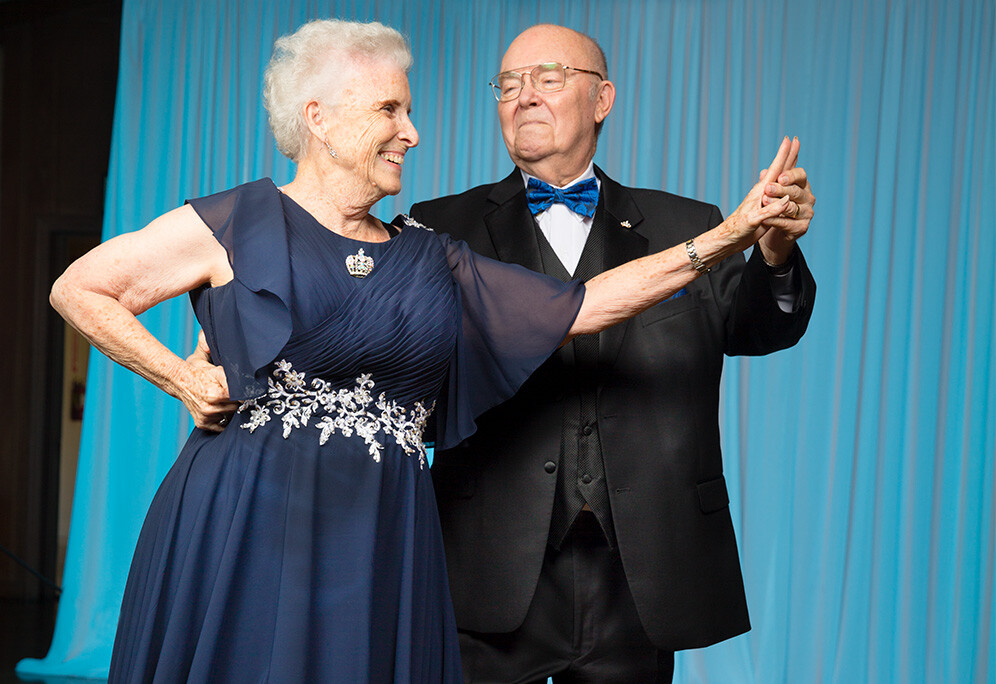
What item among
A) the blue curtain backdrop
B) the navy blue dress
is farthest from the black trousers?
the blue curtain backdrop

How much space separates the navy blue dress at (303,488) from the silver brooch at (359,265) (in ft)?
0.04

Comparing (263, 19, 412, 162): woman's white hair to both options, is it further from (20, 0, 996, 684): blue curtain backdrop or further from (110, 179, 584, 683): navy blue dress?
(20, 0, 996, 684): blue curtain backdrop

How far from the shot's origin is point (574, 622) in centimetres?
201

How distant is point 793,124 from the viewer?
4.07 meters

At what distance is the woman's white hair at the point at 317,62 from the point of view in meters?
1.63

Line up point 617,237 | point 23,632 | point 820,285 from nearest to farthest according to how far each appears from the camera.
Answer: point 617,237 < point 820,285 < point 23,632

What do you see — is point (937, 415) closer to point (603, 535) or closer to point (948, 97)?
point (948, 97)

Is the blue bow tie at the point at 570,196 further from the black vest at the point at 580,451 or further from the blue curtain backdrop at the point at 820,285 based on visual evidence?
the blue curtain backdrop at the point at 820,285

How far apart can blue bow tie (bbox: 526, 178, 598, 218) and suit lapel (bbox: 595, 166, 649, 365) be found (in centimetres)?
3

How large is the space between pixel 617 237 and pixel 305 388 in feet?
2.48

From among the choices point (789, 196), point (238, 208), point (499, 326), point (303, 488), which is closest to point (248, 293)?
point (238, 208)

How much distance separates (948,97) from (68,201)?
411 centimetres

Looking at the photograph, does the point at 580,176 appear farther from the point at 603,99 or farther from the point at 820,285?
the point at 820,285

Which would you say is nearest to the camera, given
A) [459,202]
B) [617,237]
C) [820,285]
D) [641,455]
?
[641,455]
